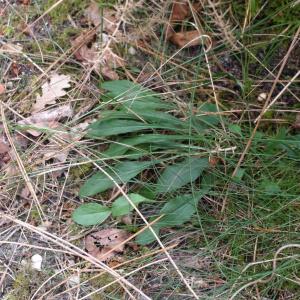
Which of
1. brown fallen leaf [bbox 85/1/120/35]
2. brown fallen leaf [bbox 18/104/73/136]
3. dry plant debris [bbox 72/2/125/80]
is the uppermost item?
brown fallen leaf [bbox 85/1/120/35]

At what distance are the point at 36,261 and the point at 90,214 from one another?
215 mm

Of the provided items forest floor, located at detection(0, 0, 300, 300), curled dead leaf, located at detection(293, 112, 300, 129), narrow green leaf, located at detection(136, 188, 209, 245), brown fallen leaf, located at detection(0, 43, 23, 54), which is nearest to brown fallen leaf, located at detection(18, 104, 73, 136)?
forest floor, located at detection(0, 0, 300, 300)

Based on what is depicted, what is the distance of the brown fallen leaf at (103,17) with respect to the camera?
191 centimetres

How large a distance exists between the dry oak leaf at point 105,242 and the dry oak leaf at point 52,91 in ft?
1.54

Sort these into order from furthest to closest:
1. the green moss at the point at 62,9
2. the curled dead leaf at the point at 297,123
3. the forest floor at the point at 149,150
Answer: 1. the green moss at the point at 62,9
2. the curled dead leaf at the point at 297,123
3. the forest floor at the point at 149,150

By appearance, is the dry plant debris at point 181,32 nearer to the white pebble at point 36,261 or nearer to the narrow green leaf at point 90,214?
the narrow green leaf at point 90,214

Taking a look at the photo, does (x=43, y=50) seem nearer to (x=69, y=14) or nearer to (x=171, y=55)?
(x=69, y=14)

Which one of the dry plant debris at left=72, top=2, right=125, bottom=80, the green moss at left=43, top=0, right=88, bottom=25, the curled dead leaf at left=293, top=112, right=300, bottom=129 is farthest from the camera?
the green moss at left=43, top=0, right=88, bottom=25

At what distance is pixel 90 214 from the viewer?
5.60 feet

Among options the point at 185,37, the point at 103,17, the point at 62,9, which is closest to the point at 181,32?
the point at 185,37

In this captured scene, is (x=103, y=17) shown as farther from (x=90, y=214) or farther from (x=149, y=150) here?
(x=90, y=214)

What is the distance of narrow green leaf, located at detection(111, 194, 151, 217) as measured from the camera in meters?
1.68

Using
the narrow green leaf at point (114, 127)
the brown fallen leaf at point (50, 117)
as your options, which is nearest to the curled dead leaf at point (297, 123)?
the narrow green leaf at point (114, 127)

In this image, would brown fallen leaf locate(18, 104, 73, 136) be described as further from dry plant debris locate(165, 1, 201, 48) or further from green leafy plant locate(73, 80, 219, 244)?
dry plant debris locate(165, 1, 201, 48)
